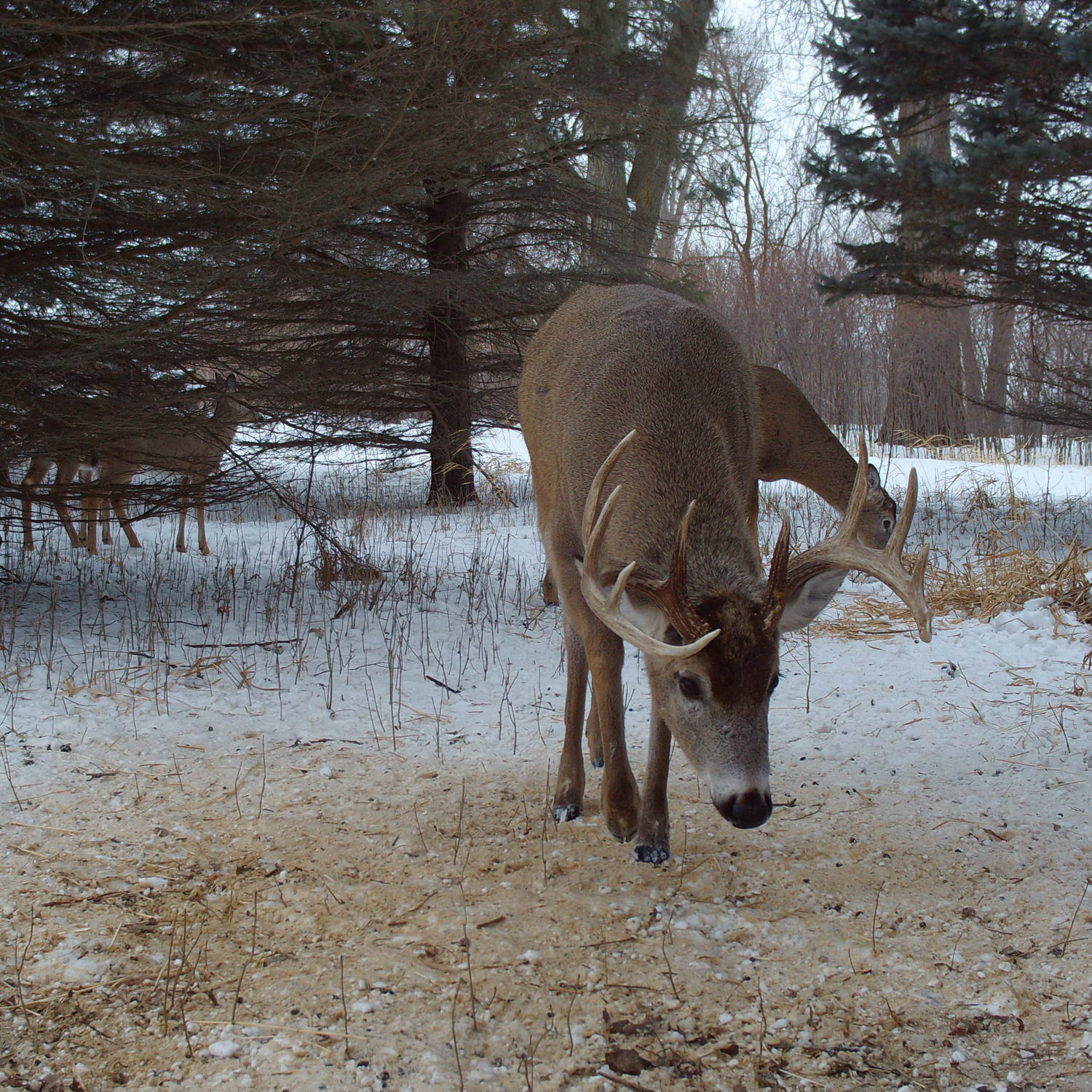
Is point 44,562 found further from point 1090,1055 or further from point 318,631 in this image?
point 1090,1055

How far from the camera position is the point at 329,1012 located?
259 cm

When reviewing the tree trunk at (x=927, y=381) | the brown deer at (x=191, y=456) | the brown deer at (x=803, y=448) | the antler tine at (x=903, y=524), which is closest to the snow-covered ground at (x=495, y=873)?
the brown deer at (x=191, y=456)

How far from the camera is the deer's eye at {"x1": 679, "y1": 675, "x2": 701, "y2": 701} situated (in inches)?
126

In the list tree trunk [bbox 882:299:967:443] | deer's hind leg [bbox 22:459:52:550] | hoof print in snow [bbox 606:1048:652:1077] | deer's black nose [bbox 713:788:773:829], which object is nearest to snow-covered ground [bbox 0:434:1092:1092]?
hoof print in snow [bbox 606:1048:652:1077]

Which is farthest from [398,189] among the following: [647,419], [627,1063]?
[627,1063]

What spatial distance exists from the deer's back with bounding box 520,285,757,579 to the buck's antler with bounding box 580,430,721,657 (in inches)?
8.9

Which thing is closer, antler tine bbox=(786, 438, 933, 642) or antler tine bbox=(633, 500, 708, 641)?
antler tine bbox=(633, 500, 708, 641)

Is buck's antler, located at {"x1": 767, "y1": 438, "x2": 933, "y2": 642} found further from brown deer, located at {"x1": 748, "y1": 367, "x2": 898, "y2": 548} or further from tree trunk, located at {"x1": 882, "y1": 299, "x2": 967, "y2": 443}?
tree trunk, located at {"x1": 882, "y1": 299, "x2": 967, "y2": 443}

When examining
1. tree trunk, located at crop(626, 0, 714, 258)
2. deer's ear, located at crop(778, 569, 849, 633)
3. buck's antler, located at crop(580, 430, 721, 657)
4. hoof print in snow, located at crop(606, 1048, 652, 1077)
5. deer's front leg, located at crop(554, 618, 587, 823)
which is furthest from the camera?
tree trunk, located at crop(626, 0, 714, 258)

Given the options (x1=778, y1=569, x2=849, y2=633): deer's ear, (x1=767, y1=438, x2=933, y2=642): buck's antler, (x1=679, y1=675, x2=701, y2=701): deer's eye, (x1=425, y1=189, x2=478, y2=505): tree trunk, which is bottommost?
(x1=679, y1=675, x2=701, y2=701): deer's eye

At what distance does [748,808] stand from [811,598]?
77 centimetres

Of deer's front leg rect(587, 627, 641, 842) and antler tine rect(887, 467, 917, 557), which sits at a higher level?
antler tine rect(887, 467, 917, 557)

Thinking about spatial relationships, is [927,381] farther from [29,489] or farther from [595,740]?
[29,489]

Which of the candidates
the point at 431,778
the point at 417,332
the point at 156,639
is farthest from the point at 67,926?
the point at 417,332
